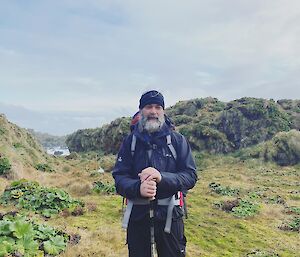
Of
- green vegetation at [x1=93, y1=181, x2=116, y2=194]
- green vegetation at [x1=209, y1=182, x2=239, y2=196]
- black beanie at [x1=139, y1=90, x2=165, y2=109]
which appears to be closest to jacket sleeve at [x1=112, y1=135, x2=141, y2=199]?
black beanie at [x1=139, y1=90, x2=165, y2=109]

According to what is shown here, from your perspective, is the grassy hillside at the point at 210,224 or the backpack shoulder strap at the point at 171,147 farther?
the grassy hillside at the point at 210,224

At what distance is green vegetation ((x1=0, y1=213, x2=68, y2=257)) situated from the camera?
20.3 ft

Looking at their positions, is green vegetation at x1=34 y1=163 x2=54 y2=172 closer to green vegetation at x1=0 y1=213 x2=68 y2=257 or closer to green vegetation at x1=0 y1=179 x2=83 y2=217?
green vegetation at x1=0 y1=179 x2=83 y2=217

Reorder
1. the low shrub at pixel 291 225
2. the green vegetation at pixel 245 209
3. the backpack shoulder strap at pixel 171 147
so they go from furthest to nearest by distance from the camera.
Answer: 1. the green vegetation at pixel 245 209
2. the low shrub at pixel 291 225
3. the backpack shoulder strap at pixel 171 147

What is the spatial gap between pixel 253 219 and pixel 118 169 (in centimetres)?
944

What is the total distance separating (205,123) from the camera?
3978cm

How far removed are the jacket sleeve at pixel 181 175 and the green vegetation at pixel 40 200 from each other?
23.7 feet

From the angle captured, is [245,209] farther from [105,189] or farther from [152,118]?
[152,118]

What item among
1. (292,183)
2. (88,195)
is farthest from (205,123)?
(88,195)

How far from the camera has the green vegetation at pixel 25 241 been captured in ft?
20.3

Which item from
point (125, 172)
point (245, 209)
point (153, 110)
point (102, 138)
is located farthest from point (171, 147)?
point (102, 138)

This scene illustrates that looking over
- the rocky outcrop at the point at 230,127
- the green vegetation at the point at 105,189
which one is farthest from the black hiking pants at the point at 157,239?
the rocky outcrop at the point at 230,127

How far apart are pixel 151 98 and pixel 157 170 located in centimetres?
92

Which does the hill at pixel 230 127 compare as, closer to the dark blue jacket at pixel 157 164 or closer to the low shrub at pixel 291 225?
the low shrub at pixel 291 225
